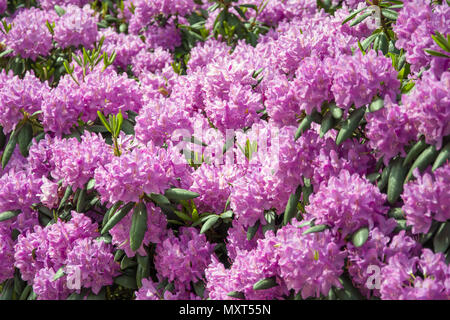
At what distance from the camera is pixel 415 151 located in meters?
1.80

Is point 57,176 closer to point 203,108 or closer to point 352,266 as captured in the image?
point 203,108

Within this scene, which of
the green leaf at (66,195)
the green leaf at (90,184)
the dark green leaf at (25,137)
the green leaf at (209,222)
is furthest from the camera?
the dark green leaf at (25,137)

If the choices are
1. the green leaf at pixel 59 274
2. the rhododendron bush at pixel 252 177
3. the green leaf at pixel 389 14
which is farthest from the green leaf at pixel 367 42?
the green leaf at pixel 59 274

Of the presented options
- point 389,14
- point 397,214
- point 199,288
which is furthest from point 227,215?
point 389,14

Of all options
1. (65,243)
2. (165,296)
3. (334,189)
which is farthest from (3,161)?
(334,189)

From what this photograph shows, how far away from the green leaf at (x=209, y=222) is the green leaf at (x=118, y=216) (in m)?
0.29

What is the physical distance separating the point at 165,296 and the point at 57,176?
0.77 meters

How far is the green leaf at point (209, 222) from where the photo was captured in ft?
7.09

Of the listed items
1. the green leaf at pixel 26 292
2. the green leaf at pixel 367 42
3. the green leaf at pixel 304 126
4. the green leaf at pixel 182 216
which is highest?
the green leaf at pixel 367 42

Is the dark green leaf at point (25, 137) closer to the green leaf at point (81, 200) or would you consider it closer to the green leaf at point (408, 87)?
the green leaf at point (81, 200)

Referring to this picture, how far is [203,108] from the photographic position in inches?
117

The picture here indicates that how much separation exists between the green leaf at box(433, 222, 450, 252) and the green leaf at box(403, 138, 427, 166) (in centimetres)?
23

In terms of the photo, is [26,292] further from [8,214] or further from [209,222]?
[209,222]

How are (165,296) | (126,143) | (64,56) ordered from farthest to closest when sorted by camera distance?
(64,56) → (126,143) → (165,296)
